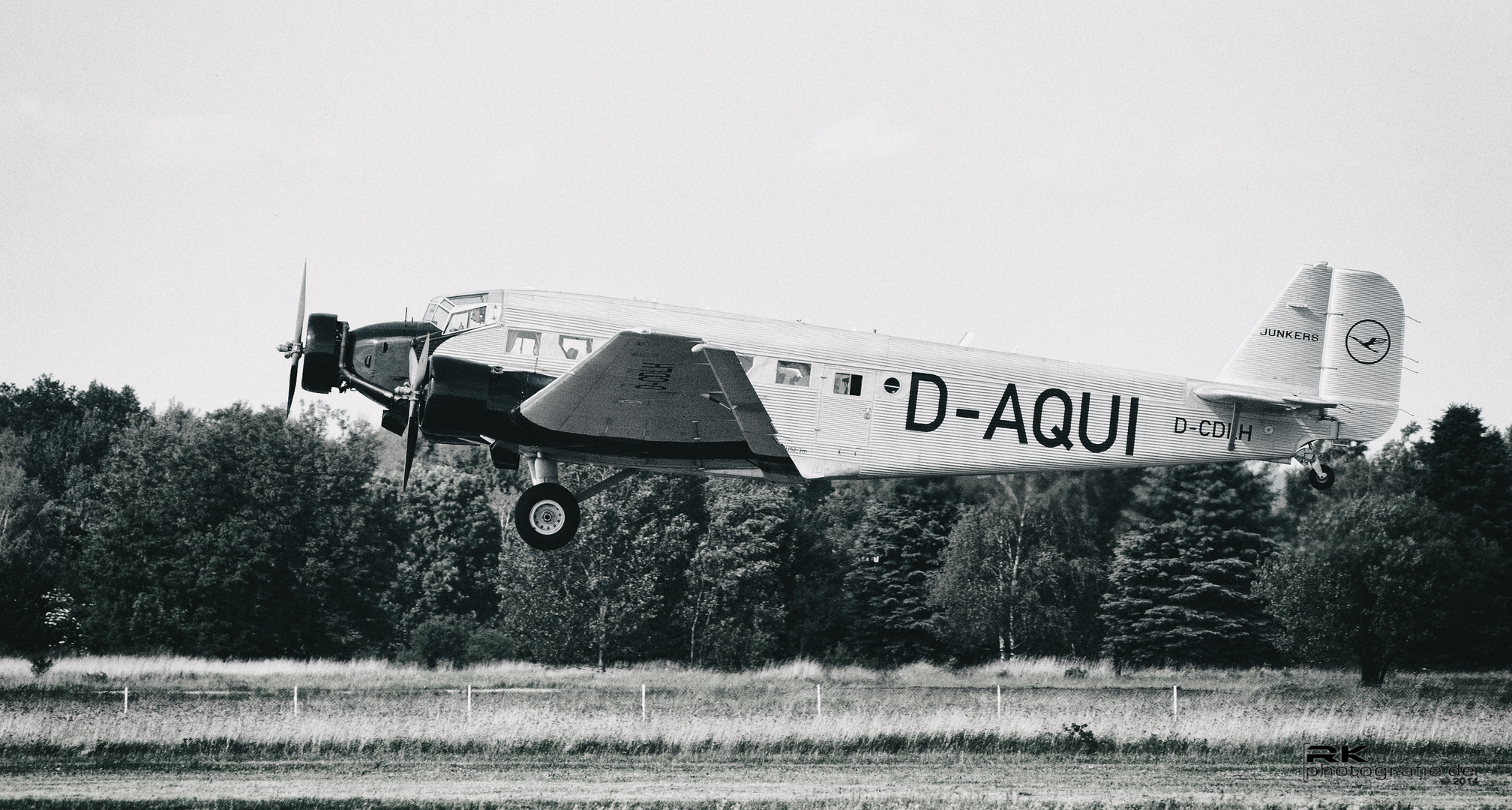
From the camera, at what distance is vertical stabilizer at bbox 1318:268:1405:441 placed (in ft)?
69.7

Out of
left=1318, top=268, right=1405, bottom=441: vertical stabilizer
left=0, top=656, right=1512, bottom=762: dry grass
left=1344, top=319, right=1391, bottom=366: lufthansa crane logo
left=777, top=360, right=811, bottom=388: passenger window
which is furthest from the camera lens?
left=0, top=656, right=1512, bottom=762: dry grass

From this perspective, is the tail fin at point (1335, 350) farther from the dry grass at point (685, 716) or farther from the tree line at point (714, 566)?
the tree line at point (714, 566)

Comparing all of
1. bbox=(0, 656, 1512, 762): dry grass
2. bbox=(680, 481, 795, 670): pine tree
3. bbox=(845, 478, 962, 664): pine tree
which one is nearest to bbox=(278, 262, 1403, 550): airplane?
bbox=(0, 656, 1512, 762): dry grass

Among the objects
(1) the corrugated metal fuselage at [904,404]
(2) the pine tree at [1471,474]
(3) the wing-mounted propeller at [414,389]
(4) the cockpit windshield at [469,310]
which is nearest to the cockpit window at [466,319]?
(4) the cockpit windshield at [469,310]

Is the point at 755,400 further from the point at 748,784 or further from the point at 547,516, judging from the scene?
the point at 748,784

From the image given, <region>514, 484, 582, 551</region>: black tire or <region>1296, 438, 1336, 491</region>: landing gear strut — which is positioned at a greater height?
<region>1296, 438, 1336, 491</region>: landing gear strut

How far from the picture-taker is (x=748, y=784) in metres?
18.4

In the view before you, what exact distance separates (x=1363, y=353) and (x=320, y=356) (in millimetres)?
15951

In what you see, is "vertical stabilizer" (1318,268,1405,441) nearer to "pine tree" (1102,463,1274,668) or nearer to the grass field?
the grass field

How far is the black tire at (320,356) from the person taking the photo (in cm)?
1850

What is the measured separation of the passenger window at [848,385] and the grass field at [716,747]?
5.37 m

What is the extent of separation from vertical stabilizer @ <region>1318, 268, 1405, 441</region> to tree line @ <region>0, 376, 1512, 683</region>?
21273mm

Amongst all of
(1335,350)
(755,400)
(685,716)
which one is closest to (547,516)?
(755,400)

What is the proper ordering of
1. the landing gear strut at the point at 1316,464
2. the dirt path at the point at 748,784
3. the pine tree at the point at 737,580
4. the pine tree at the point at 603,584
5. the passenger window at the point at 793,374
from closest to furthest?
the dirt path at the point at 748,784 < the passenger window at the point at 793,374 < the landing gear strut at the point at 1316,464 < the pine tree at the point at 603,584 < the pine tree at the point at 737,580
